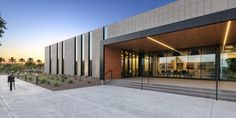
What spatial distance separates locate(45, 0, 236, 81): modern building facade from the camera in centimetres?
899

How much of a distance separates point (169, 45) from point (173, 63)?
14.0ft

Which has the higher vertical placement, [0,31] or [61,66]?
[0,31]

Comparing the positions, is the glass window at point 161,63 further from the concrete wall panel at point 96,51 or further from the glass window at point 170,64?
the concrete wall panel at point 96,51

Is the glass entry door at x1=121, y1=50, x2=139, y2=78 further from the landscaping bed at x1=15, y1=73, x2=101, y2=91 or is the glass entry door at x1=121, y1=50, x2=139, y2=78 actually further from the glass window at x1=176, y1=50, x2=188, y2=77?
the glass window at x1=176, y1=50, x2=188, y2=77

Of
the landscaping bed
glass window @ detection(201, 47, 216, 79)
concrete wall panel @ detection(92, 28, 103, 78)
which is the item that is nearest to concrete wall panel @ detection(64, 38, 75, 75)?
concrete wall panel @ detection(92, 28, 103, 78)

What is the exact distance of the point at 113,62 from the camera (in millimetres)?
15680

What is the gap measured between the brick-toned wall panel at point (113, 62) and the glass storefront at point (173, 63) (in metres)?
1.10

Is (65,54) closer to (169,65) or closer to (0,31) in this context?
(169,65)

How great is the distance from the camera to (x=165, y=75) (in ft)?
59.3

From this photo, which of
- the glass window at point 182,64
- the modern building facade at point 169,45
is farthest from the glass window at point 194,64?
the glass window at point 182,64

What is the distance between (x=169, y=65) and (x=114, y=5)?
12221 millimetres

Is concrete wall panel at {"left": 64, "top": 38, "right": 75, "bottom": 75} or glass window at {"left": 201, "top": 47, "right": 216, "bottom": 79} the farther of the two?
concrete wall panel at {"left": 64, "top": 38, "right": 75, "bottom": 75}

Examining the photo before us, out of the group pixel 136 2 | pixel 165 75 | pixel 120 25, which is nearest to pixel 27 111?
→ pixel 120 25

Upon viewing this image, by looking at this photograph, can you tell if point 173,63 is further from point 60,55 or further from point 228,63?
point 60,55
